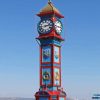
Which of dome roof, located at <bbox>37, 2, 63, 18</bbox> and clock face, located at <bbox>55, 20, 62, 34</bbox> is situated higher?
dome roof, located at <bbox>37, 2, 63, 18</bbox>

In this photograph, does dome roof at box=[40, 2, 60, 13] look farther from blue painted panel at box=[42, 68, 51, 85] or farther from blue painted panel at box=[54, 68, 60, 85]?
blue painted panel at box=[54, 68, 60, 85]

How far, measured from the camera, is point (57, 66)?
97.4m

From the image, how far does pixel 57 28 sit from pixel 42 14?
5.75 meters

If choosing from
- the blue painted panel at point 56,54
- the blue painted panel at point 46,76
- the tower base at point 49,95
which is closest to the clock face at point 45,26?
the blue painted panel at point 56,54

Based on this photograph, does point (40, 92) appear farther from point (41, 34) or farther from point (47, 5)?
point (47, 5)

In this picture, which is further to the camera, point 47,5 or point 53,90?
point 47,5

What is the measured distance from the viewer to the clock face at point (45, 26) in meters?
97.4

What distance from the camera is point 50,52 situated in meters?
96.8

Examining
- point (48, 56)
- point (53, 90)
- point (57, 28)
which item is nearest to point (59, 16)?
point (57, 28)

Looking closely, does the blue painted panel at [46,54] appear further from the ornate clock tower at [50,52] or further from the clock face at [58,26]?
the clock face at [58,26]

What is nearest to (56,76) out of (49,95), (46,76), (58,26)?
(46,76)

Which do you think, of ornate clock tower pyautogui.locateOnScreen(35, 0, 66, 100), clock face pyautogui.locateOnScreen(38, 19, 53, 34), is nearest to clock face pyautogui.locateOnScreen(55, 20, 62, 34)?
ornate clock tower pyautogui.locateOnScreen(35, 0, 66, 100)

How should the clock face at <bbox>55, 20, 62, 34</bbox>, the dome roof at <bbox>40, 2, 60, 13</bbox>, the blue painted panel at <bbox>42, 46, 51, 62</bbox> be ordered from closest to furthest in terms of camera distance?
the blue painted panel at <bbox>42, 46, 51, 62</bbox>, the dome roof at <bbox>40, 2, 60, 13</bbox>, the clock face at <bbox>55, 20, 62, 34</bbox>

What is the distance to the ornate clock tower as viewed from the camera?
95250 mm
